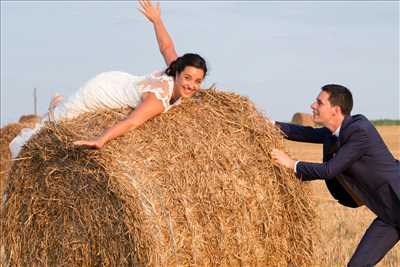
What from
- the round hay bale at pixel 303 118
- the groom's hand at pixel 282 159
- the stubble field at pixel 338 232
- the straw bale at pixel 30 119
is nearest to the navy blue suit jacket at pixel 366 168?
the groom's hand at pixel 282 159

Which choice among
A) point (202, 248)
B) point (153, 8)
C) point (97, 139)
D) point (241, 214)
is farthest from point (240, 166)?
point (153, 8)

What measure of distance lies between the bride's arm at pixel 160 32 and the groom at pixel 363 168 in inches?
53.6

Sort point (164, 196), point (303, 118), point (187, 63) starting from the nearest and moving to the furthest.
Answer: point (164, 196), point (187, 63), point (303, 118)

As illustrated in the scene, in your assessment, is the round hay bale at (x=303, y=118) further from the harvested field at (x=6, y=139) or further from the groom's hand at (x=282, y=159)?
the groom's hand at (x=282, y=159)

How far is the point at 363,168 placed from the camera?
18.7 feet

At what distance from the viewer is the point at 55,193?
6141 millimetres

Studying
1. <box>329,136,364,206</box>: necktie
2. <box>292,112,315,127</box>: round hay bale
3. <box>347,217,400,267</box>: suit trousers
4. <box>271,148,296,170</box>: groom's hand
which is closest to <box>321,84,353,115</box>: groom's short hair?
<box>329,136,364,206</box>: necktie

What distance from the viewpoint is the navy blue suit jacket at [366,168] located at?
18.3 feet

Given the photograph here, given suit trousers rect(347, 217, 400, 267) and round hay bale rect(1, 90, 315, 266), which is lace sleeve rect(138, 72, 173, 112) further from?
suit trousers rect(347, 217, 400, 267)

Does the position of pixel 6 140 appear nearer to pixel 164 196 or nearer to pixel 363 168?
pixel 164 196

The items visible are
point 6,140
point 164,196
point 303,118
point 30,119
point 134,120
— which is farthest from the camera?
point 303,118

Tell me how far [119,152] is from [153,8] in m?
1.74

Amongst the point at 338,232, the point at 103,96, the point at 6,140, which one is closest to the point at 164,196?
the point at 103,96

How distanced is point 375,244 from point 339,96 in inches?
44.7
